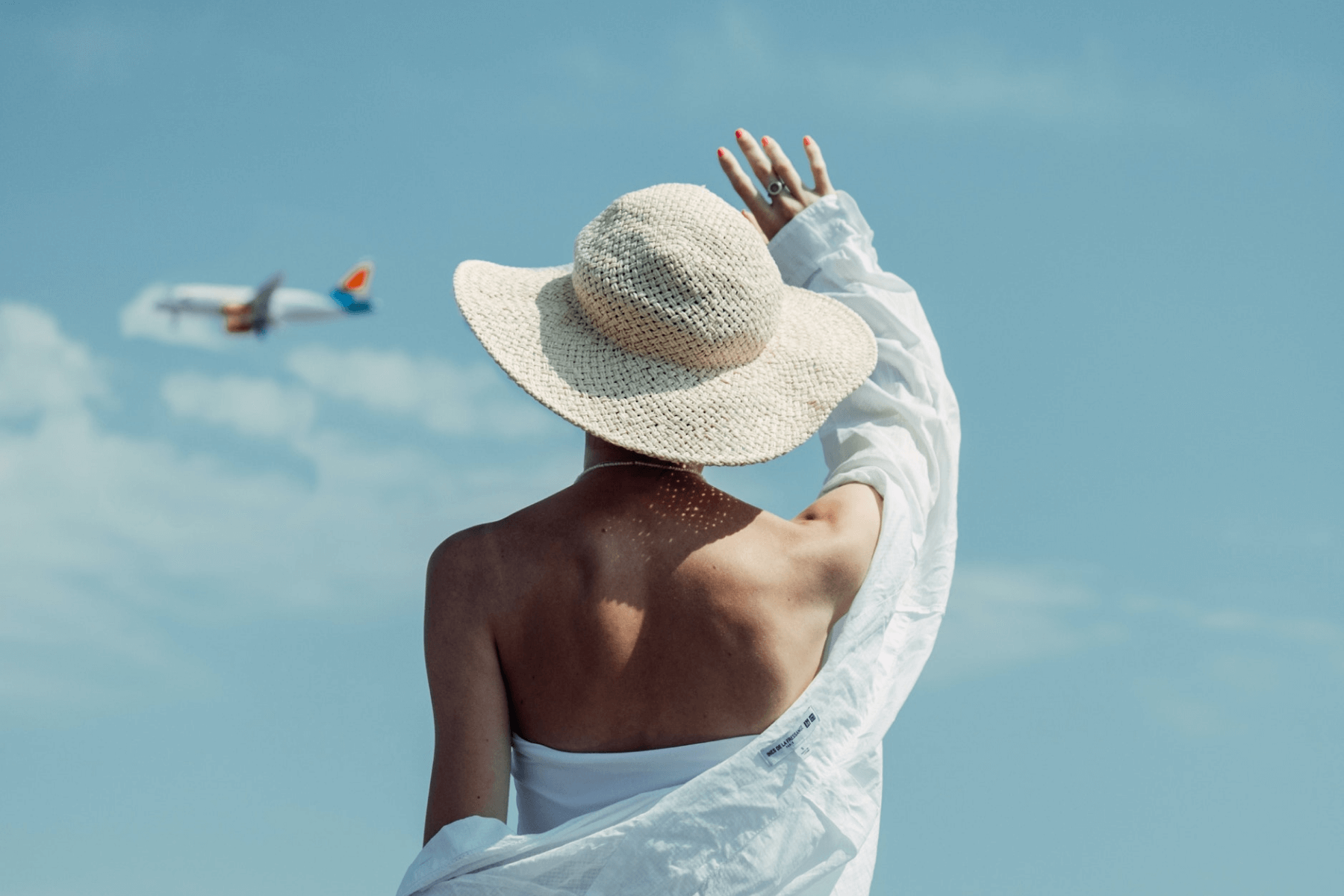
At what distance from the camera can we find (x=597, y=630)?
2.40 meters

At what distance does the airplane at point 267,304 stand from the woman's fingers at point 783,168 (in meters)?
29.6

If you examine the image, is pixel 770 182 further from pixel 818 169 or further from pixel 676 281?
pixel 676 281

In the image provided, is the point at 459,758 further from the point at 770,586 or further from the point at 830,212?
the point at 830,212

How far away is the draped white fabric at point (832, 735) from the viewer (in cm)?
236

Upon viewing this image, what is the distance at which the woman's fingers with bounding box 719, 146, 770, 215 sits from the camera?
10.6 feet

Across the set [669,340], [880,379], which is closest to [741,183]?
[880,379]

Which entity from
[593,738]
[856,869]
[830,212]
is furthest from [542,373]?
[856,869]

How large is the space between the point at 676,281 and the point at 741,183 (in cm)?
89

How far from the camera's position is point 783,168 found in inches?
128

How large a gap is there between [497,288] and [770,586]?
0.84 meters

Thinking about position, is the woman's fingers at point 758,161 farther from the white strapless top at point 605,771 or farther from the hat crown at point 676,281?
the white strapless top at point 605,771

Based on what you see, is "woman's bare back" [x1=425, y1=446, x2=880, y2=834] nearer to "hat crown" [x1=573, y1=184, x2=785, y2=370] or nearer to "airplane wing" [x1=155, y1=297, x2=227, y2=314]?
"hat crown" [x1=573, y1=184, x2=785, y2=370]

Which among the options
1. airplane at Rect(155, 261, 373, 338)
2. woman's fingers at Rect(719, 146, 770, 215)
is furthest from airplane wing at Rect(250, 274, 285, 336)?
woman's fingers at Rect(719, 146, 770, 215)

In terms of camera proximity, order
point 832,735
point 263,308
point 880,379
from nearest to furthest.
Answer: point 832,735 < point 880,379 < point 263,308
